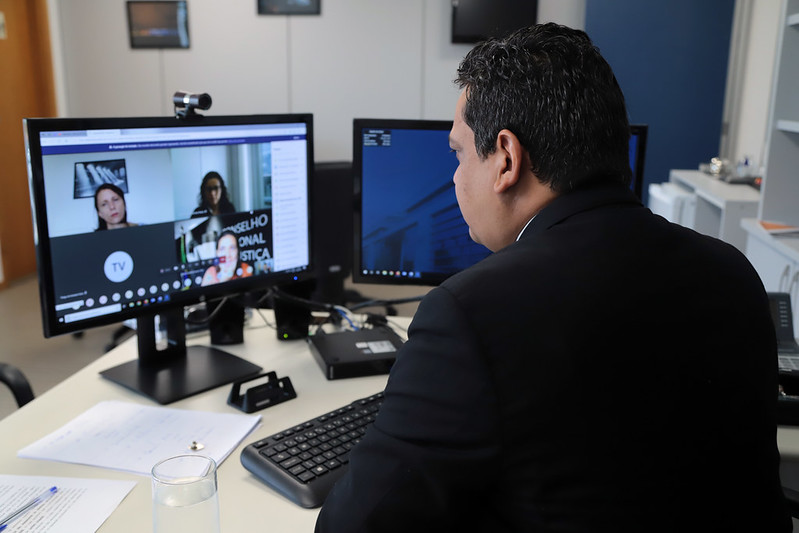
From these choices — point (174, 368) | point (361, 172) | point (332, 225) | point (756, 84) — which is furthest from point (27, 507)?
point (756, 84)

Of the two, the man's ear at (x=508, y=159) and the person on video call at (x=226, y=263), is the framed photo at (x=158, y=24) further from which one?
the man's ear at (x=508, y=159)

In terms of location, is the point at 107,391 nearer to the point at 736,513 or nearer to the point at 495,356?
the point at 495,356

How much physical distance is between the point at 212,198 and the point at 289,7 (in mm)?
3714

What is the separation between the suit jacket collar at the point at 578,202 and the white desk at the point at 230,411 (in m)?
0.55

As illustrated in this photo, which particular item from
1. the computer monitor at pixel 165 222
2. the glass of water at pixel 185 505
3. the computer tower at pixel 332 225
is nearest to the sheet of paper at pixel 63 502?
the glass of water at pixel 185 505

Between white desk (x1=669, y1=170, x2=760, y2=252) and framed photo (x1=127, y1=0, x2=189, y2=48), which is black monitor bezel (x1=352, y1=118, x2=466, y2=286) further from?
framed photo (x1=127, y1=0, x2=189, y2=48)

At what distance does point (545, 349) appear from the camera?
0.70m

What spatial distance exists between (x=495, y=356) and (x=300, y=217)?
101 centimetres

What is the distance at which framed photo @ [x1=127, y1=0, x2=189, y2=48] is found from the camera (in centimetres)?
482

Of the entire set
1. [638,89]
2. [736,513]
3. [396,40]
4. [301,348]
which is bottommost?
[301,348]

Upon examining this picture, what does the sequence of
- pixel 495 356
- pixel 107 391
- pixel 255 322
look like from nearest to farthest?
pixel 495 356 → pixel 107 391 → pixel 255 322

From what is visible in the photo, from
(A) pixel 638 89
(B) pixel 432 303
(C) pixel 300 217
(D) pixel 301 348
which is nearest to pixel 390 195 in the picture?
(C) pixel 300 217

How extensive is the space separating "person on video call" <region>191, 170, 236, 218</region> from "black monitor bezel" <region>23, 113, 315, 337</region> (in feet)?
0.39

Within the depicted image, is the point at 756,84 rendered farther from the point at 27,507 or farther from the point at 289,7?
the point at 27,507
